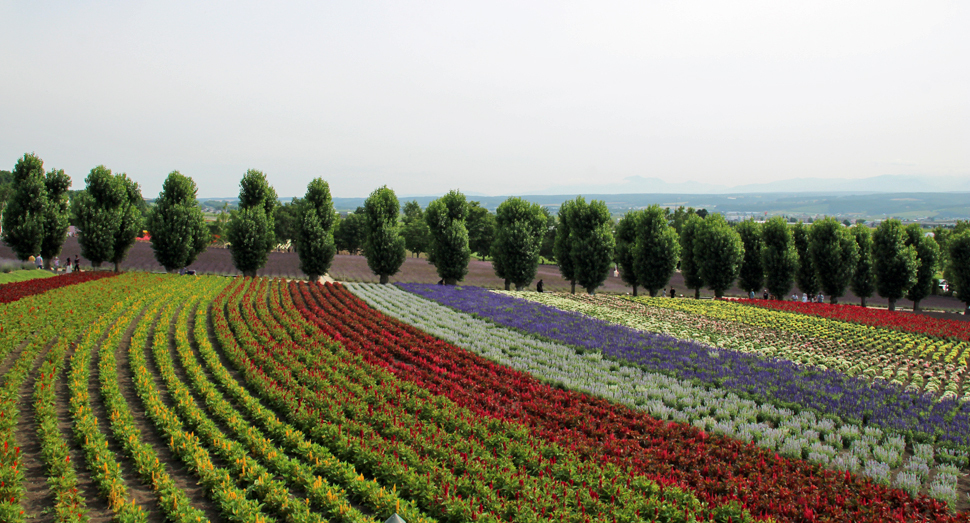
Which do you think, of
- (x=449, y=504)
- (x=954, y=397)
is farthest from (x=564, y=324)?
(x=449, y=504)

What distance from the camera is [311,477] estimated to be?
889 centimetres

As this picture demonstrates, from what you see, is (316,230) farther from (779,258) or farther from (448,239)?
(779,258)

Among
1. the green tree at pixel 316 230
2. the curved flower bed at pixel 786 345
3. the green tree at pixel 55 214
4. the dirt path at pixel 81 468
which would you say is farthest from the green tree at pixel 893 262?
the green tree at pixel 55 214

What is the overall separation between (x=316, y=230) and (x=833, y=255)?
49444 millimetres

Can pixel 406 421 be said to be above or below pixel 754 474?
above

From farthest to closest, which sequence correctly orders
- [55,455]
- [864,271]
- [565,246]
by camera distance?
[565,246], [864,271], [55,455]

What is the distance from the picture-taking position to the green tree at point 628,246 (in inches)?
1980

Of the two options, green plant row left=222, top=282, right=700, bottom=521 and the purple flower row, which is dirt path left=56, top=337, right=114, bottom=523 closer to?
green plant row left=222, top=282, right=700, bottom=521

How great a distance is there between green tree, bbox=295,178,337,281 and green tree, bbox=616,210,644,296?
29.0 metres

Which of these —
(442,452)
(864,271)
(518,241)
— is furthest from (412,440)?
(864,271)

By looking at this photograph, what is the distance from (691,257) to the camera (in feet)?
167

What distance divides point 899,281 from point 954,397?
4111 centimetres

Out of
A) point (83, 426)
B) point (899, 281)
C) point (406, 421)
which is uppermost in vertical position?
point (83, 426)

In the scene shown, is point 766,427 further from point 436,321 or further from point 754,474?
point 436,321
